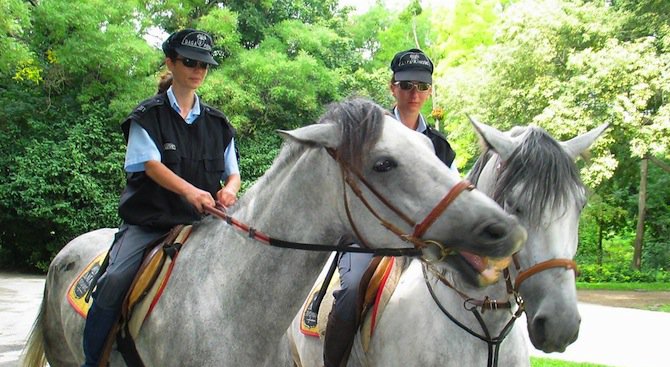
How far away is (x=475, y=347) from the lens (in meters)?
3.13

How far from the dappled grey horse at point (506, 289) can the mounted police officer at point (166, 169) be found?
1.22 meters

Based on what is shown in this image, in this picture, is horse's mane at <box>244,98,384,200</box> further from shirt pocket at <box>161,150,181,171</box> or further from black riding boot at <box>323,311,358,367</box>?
black riding boot at <box>323,311,358,367</box>

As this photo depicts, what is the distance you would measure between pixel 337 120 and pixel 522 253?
1123mm

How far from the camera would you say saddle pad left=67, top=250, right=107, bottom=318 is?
3.66m

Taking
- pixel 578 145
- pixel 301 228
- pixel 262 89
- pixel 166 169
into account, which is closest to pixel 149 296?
pixel 166 169

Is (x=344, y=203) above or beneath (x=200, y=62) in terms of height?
beneath

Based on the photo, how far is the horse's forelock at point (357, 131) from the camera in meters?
2.41

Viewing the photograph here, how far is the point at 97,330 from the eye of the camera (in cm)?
310

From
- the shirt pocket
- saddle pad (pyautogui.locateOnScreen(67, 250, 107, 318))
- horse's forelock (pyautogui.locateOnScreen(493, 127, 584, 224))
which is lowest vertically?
saddle pad (pyautogui.locateOnScreen(67, 250, 107, 318))

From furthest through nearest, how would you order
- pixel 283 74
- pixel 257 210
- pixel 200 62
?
pixel 283 74 → pixel 200 62 → pixel 257 210

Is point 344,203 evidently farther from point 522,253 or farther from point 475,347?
point 475,347

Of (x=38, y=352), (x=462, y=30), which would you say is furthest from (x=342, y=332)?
(x=462, y=30)

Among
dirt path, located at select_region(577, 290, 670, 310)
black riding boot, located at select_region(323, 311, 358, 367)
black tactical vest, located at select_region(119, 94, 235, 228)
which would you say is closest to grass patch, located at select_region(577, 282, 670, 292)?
dirt path, located at select_region(577, 290, 670, 310)

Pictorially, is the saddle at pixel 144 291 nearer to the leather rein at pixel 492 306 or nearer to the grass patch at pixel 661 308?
the leather rein at pixel 492 306
